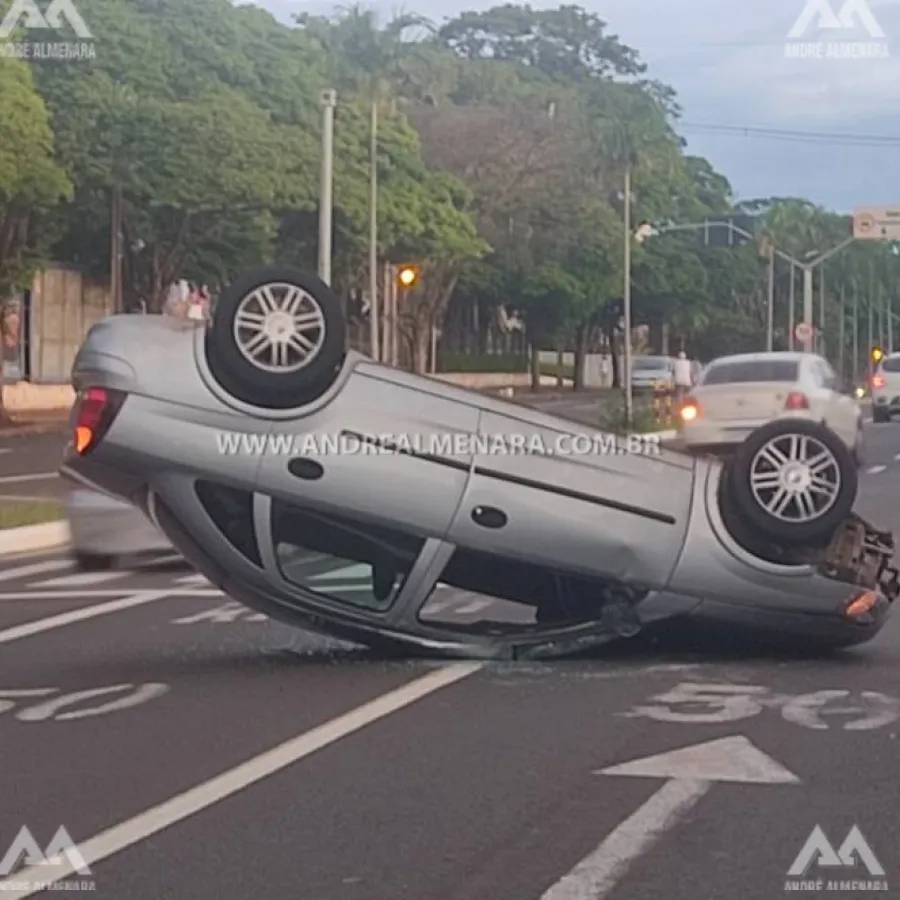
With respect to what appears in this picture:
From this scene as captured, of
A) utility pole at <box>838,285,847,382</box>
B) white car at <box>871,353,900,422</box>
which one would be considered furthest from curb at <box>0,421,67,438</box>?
utility pole at <box>838,285,847,382</box>

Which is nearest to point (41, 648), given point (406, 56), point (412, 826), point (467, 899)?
point (412, 826)

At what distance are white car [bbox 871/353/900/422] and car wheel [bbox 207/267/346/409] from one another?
131 ft

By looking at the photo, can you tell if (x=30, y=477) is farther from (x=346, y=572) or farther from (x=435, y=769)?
(x=435, y=769)

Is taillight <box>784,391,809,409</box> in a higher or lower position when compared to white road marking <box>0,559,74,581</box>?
higher

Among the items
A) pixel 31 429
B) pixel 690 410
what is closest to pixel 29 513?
pixel 690 410

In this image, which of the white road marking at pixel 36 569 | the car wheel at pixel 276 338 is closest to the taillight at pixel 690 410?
the white road marking at pixel 36 569

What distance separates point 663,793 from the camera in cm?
763

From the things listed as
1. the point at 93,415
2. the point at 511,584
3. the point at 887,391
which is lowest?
the point at 887,391

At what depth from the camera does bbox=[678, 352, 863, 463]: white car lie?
26047 mm

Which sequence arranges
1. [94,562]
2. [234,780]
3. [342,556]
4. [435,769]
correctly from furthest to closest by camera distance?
1. [94,562]
2. [342,556]
3. [435,769]
4. [234,780]

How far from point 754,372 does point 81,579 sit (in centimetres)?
1305

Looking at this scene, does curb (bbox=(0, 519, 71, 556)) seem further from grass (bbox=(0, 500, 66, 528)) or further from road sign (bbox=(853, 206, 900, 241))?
road sign (bbox=(853, 206, 900, 241))

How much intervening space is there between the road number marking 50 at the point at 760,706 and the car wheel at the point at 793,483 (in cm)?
81

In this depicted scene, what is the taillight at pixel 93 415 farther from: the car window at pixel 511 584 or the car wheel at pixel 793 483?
the car wheel at pixel 793 483
